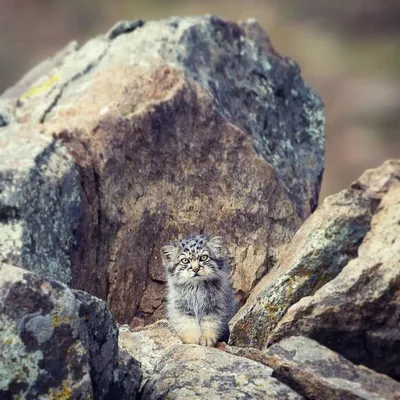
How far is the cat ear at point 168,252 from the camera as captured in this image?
10.8m

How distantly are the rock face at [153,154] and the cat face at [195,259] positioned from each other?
1.07 feet

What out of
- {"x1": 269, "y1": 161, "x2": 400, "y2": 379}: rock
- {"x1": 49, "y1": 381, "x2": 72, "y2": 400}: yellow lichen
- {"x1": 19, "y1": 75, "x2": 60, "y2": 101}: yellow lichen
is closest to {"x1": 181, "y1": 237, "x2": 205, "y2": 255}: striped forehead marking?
{"x1": 269, "y1": 161, "x2": 400, "y2": 379}: rock

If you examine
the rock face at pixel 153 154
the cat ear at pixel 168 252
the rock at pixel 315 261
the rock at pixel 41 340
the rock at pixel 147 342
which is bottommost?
the rock at pixel 41 340

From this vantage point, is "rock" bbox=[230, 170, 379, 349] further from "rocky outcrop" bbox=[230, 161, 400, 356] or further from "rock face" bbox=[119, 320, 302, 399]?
"rock face" bbox=[119, 320, 302, 399]

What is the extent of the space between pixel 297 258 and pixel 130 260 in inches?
79.3

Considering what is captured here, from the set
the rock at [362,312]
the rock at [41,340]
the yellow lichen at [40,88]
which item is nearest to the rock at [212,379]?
the rock at [362,312]

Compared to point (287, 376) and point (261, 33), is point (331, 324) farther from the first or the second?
point (261, 33)

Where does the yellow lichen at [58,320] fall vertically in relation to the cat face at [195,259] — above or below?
below

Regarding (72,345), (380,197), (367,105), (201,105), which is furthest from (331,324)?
(367,105)

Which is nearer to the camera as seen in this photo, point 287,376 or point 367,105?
point 287,376

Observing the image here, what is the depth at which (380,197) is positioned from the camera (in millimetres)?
9297

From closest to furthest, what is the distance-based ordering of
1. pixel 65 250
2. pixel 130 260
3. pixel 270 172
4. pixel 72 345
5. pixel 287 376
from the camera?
1. pixel 72 345
2. pixel 287 376
3. pixel 65 250
4. pixel 130 260
5. pixel 270 172

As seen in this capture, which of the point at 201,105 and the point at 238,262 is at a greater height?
the point at 201,105

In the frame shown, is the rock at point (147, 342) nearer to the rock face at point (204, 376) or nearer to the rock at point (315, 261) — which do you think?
the rock face at point (204, 376)
